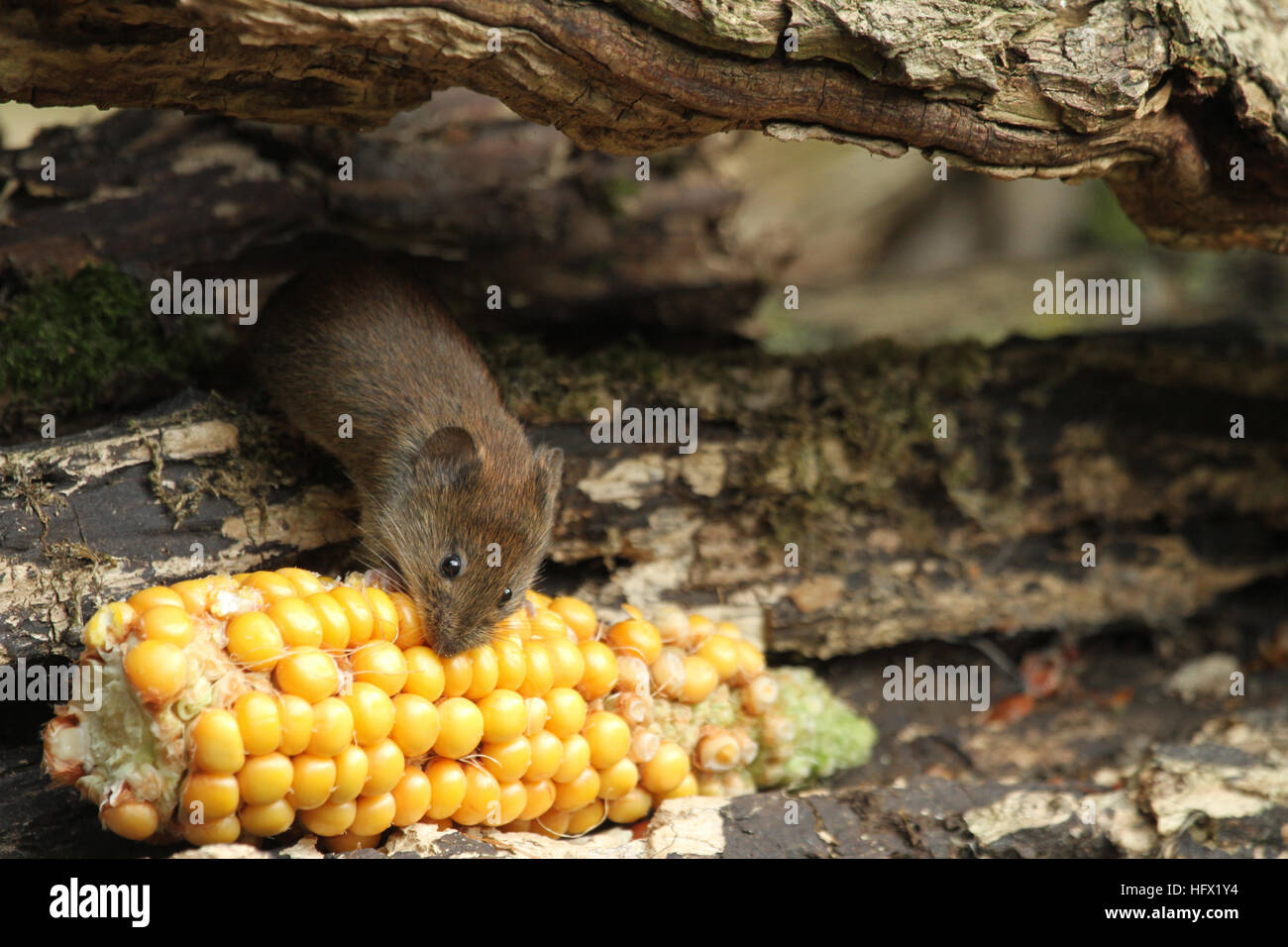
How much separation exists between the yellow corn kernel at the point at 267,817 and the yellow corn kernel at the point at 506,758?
2.22 feet

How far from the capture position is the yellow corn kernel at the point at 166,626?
126 inches

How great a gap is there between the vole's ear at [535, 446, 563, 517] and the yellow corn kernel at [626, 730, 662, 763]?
3.17 ft

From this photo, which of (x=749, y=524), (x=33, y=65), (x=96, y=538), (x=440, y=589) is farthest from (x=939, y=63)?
(x=96, y=538)

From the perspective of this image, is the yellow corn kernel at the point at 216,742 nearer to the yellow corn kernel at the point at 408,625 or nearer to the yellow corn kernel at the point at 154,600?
the yellow corn kernel at the point at 154,600

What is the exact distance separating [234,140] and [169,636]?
3154mm

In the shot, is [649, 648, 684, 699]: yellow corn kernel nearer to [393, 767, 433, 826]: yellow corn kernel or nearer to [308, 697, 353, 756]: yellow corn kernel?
[393, 767, 433, 826]: yellow corn kernel

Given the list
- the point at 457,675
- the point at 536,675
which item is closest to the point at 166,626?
the point at 457,675

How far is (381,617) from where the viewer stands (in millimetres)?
3752

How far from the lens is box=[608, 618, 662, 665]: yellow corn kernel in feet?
14.2

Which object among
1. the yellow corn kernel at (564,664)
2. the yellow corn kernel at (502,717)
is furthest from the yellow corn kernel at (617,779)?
the yellow corn kernel at (502,717)

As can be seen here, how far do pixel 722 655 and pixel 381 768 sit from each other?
5.30 feet

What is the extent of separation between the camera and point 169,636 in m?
3.19

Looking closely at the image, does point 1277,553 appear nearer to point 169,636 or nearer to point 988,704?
point 988,704

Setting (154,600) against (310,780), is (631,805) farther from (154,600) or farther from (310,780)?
(154,600)
